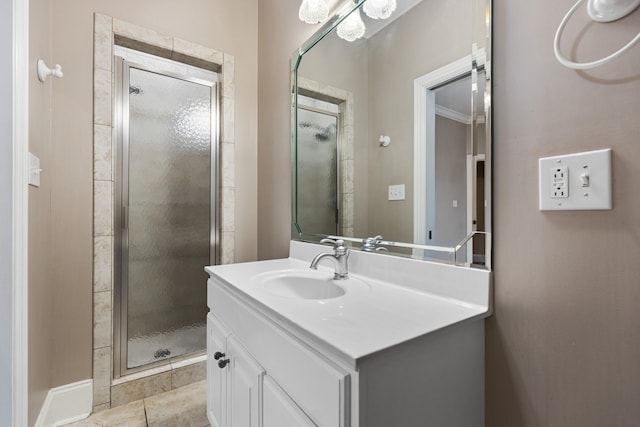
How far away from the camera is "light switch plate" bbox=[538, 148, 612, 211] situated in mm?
573

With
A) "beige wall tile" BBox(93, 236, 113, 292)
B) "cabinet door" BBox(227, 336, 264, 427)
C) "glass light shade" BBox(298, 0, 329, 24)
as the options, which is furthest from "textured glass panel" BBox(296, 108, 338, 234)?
"beige wall tile" BBox(93, 236, 113, 292)

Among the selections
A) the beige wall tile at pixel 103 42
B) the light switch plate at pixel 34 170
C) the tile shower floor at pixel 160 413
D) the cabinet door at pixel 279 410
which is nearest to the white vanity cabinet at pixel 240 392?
the cabinet door at pixel 279 410

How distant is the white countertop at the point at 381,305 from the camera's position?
591 mm

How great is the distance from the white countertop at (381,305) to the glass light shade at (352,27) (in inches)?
36.4

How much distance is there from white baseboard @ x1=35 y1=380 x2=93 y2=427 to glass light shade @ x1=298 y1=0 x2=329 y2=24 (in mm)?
2132

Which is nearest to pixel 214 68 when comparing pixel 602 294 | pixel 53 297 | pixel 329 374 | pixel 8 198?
pixel 8 198

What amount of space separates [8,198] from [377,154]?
1.34m

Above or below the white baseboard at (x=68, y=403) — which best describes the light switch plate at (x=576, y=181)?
above

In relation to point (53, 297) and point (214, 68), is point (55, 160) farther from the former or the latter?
point (214, 68)

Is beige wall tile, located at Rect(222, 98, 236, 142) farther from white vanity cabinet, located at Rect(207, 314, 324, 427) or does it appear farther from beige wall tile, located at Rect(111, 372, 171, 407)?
beige wall tile, located at Rect(111, 372, 171, 407)

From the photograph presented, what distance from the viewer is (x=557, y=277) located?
2.12 feet

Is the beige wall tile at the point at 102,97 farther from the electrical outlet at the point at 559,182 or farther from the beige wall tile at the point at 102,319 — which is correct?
the electrical outlet at the point at 559,182

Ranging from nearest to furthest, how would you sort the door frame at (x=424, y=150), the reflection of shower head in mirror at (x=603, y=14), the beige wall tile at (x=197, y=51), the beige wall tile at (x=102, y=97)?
the reflection of shower head in mirror at (x=603, y=14)
the door frame at (x=424, y=150)
the beige wall tile at (x=102, y=97)
the beige wall tile at (x=197, y=51)

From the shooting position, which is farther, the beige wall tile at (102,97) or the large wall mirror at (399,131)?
the beige wall tile at (102,97)
